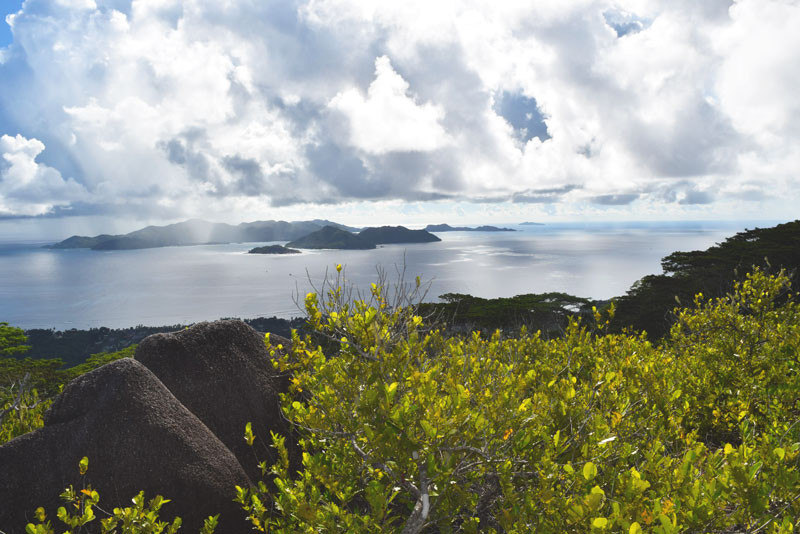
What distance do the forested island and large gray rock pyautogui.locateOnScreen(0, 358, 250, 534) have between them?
0.06 feet

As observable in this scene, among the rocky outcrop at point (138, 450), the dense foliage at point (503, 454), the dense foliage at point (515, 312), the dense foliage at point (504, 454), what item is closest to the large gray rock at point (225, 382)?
the rocky outcrop at point (138, 450)

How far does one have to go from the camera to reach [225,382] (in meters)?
7.09

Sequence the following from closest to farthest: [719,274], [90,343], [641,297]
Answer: [719,274] < [641,297] < [90,343]

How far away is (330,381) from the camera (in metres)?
3.95

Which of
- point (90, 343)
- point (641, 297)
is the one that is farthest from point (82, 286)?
point (641, 297)

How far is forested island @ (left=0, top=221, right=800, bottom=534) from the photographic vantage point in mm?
3004

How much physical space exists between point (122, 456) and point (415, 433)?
4.47m

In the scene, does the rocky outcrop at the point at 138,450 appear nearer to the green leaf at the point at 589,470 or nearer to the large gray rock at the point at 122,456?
the large gray rock at the point at 122,456

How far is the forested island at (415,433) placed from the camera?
9.86ft

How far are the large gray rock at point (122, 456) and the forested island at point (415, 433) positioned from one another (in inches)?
0.8

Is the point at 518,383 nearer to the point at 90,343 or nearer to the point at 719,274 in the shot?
the point at 719,274

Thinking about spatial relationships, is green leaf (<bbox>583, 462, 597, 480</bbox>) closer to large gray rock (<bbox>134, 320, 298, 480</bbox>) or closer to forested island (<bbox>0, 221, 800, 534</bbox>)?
forested island (<bbox>0, 221, 800, 534</bbox>)

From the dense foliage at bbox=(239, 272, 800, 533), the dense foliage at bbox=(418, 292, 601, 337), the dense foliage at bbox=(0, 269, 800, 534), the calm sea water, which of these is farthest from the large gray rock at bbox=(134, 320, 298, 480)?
the calm sea water

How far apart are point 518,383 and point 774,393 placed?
4431 millimetres
